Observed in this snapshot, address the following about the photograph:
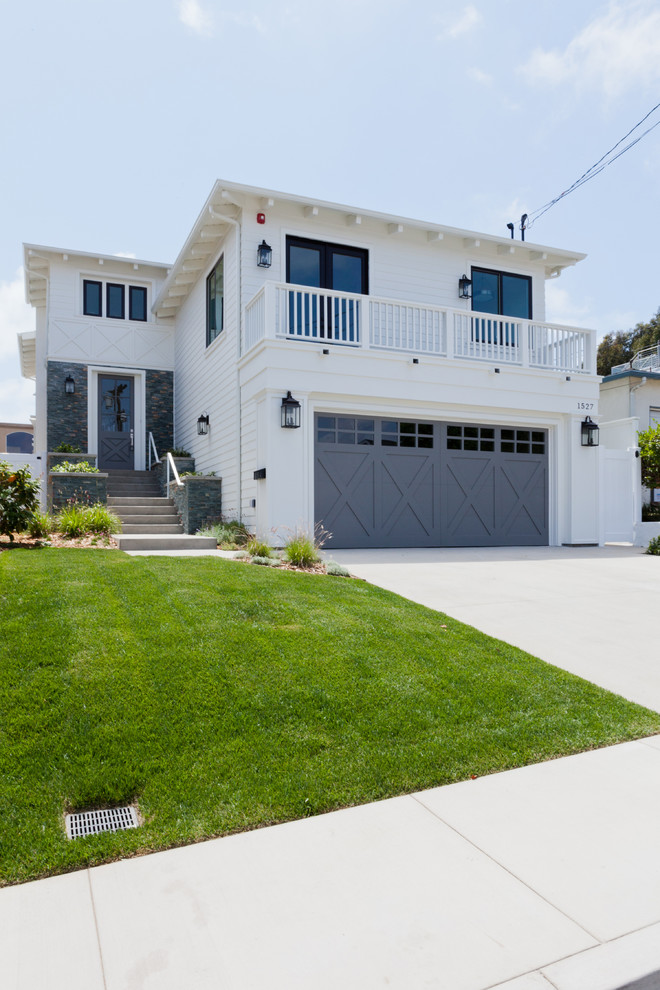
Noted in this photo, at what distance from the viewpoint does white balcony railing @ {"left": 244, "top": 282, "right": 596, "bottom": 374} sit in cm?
1026

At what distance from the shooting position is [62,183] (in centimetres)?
1150

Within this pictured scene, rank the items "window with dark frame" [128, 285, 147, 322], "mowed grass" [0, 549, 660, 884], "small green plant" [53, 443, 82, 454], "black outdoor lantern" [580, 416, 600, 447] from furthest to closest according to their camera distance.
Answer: "window with dark frame" [128, 285, 147, 322] < "small green plant" [53, 443, 82, 454] < "black outdoor lantern" [580, 416, 600, 447] < "mowed grass" [0, 549, 660, 884]

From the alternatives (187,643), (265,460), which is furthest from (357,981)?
(265,460)

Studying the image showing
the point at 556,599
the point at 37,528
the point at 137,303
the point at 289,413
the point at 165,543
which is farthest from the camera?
the point at 137,303

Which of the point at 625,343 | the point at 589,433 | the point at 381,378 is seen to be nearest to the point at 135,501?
the point at 381,378

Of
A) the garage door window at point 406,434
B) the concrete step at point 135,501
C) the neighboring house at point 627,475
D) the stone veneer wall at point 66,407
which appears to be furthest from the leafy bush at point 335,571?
the stone veneer wall at point 66,407

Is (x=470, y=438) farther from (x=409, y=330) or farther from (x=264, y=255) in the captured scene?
(x=264, y=255)

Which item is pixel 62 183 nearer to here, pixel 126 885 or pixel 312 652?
pixel 312 652

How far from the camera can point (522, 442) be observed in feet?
40.3

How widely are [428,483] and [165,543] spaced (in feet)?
15.5

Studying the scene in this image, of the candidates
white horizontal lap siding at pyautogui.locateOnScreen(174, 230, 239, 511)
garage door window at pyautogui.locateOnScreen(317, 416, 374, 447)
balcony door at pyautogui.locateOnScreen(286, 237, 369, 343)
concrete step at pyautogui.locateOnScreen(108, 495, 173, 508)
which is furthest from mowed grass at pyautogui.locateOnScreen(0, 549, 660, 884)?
concrete step at pyautogui.locateOnScreen(108, 495, 173, 508)

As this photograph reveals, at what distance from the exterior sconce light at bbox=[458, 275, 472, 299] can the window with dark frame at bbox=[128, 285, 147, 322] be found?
8209 mm

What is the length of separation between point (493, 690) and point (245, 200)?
31.7 ft

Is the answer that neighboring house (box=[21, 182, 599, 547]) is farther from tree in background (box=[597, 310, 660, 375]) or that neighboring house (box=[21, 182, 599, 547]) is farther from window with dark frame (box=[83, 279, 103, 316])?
tree in background (box=[597, 310, 660, 375])
